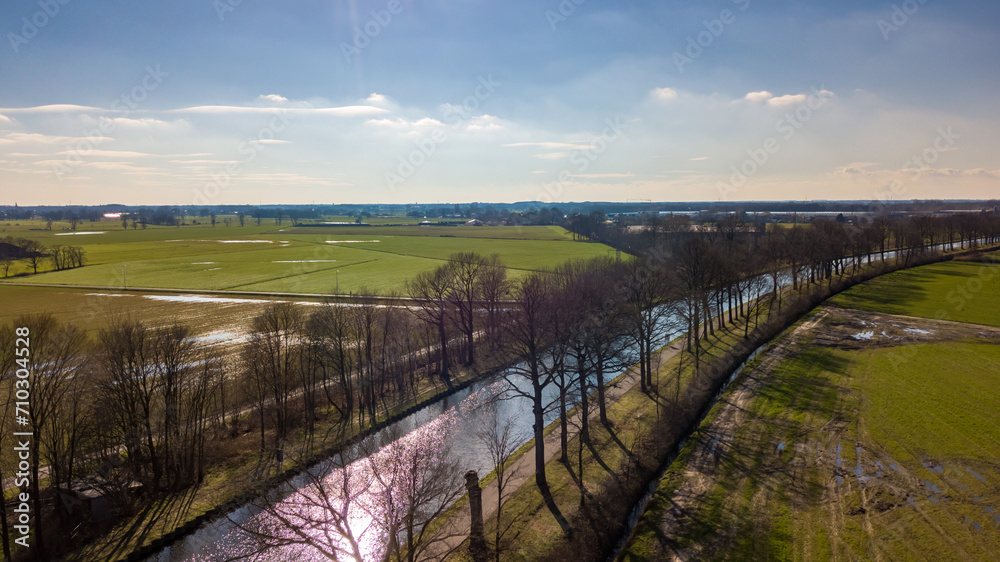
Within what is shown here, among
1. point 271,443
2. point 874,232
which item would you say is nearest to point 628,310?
point 271,443

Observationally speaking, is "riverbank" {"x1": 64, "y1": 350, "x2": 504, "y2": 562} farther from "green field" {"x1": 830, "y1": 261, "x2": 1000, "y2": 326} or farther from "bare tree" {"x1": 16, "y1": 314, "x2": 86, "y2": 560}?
"green field" {"x1": 830, "y1": 261, "x2": 1000, "y2": 326}

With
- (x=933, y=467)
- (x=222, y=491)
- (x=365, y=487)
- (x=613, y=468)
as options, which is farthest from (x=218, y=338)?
(x=933, y=467)

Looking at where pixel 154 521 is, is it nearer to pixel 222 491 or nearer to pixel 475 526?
pixel 222 491

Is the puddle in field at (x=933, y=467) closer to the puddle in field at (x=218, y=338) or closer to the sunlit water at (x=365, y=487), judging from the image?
the sunlit water at (x=365, y=487)

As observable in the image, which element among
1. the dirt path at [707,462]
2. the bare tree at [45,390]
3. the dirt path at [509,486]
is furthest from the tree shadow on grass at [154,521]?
the dirt path at [707,462]

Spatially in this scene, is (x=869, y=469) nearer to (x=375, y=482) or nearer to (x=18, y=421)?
(x=375, y=482)

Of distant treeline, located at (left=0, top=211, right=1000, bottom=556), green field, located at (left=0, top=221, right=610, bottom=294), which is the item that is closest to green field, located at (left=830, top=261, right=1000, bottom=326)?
distant treeline, located at (left=0, top=211, right=1000, bottom=556)
